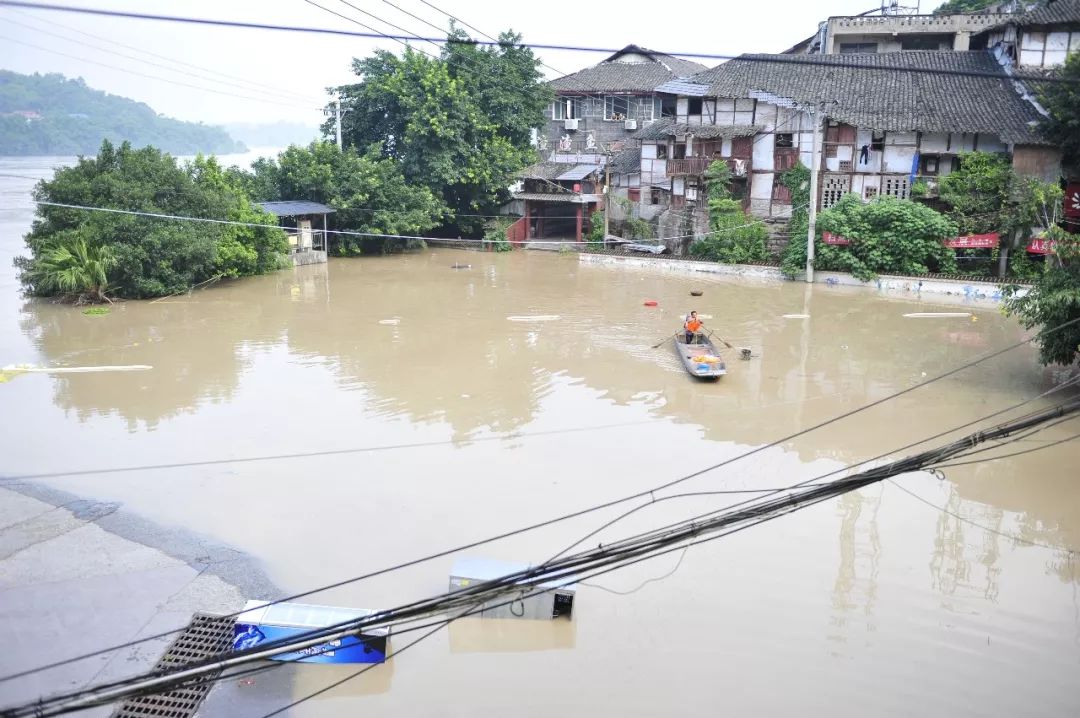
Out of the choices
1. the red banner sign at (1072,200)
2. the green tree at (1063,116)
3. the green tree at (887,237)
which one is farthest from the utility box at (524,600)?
the red banner sign at (1072,200)

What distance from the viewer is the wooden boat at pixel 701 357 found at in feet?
61.8

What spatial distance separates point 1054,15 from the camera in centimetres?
3002

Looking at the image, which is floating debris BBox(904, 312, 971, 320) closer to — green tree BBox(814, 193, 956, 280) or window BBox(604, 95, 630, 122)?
green tree BBox(814, 193, 956, 280)

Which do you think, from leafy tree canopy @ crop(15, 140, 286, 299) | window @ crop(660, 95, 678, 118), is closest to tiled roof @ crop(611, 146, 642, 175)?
window @ crop(660, 95, 678, 118)

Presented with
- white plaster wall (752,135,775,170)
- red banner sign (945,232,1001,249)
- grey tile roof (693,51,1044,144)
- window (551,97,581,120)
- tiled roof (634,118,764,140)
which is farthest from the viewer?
window (551,97,581,120)

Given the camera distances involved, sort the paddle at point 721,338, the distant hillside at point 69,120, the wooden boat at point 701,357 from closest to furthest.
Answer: the wooden boat at point 701,357 < the paddle at point 721,338 < the distant hillside at point 69,120

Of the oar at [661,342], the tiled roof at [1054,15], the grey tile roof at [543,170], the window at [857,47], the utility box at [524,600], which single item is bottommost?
the utility box at [524,600]

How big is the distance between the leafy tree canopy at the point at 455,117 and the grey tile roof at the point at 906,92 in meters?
8.84

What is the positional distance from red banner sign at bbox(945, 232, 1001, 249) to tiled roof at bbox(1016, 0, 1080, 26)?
8.48 meters

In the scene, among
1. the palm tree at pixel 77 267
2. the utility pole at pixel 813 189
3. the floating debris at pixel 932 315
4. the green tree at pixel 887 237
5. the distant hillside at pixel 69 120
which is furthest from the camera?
the distant hillside at pixel 69 120

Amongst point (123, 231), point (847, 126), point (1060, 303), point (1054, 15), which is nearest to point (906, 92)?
point (847, 126)

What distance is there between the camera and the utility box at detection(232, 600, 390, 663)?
8867 mm

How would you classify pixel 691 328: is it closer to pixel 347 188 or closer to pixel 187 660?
pixel 187 660

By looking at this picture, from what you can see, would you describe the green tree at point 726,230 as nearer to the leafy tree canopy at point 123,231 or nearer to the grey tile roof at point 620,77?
the grey tile roof at point 620,77
